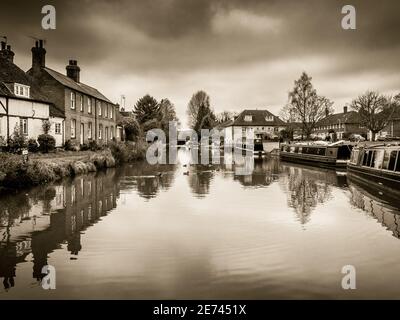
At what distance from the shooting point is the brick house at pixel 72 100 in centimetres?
3212

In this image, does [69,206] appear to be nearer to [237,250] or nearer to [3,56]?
[237,250]

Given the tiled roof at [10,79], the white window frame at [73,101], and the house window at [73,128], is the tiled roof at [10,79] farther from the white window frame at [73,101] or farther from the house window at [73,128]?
the house window at [73,128]

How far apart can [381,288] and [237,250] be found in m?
3.04

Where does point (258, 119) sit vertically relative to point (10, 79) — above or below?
above

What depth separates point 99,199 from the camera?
14969 mm

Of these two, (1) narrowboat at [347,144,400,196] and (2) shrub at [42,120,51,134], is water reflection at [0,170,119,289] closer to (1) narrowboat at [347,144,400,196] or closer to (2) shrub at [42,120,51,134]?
(2) shrub at [42,120,51,134]

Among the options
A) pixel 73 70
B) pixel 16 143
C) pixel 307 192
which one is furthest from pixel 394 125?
pixel 16 143

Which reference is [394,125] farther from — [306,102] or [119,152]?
[119,152]

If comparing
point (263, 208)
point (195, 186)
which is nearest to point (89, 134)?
point (195, 186)

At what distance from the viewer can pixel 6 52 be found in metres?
27.9

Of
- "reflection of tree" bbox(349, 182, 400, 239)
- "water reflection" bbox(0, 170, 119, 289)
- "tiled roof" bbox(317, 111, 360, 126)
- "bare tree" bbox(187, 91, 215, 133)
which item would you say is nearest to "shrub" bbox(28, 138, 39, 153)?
"water reflection" bbox(0, 170, 119, 289)

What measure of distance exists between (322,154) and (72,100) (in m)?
24.1

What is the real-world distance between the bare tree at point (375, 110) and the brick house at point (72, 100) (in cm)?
4270

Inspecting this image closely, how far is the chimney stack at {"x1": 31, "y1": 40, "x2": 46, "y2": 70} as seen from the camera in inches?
1278
